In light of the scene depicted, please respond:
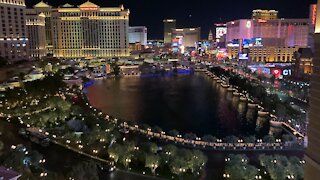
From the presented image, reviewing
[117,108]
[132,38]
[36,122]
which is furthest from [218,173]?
[132,38]

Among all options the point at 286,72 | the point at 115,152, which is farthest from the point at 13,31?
the point at 286,72

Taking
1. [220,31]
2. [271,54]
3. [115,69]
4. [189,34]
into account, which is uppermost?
[220,31]

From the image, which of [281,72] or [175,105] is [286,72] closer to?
[281,72]

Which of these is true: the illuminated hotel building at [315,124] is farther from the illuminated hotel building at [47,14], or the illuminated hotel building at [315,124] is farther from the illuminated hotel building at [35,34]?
the illuminated hotel building at [47,14]

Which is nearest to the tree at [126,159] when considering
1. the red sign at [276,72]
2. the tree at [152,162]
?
the tree at [152,162]

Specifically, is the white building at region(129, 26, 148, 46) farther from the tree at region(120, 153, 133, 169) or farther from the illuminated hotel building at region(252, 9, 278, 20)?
the tree at region(120, 153, 133, 169)

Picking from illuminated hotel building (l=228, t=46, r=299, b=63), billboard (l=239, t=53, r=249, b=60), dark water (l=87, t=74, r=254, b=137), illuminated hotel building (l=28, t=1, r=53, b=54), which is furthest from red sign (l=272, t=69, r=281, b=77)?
illuminated hotel building (l=28, t=1, r=53, b=54)
